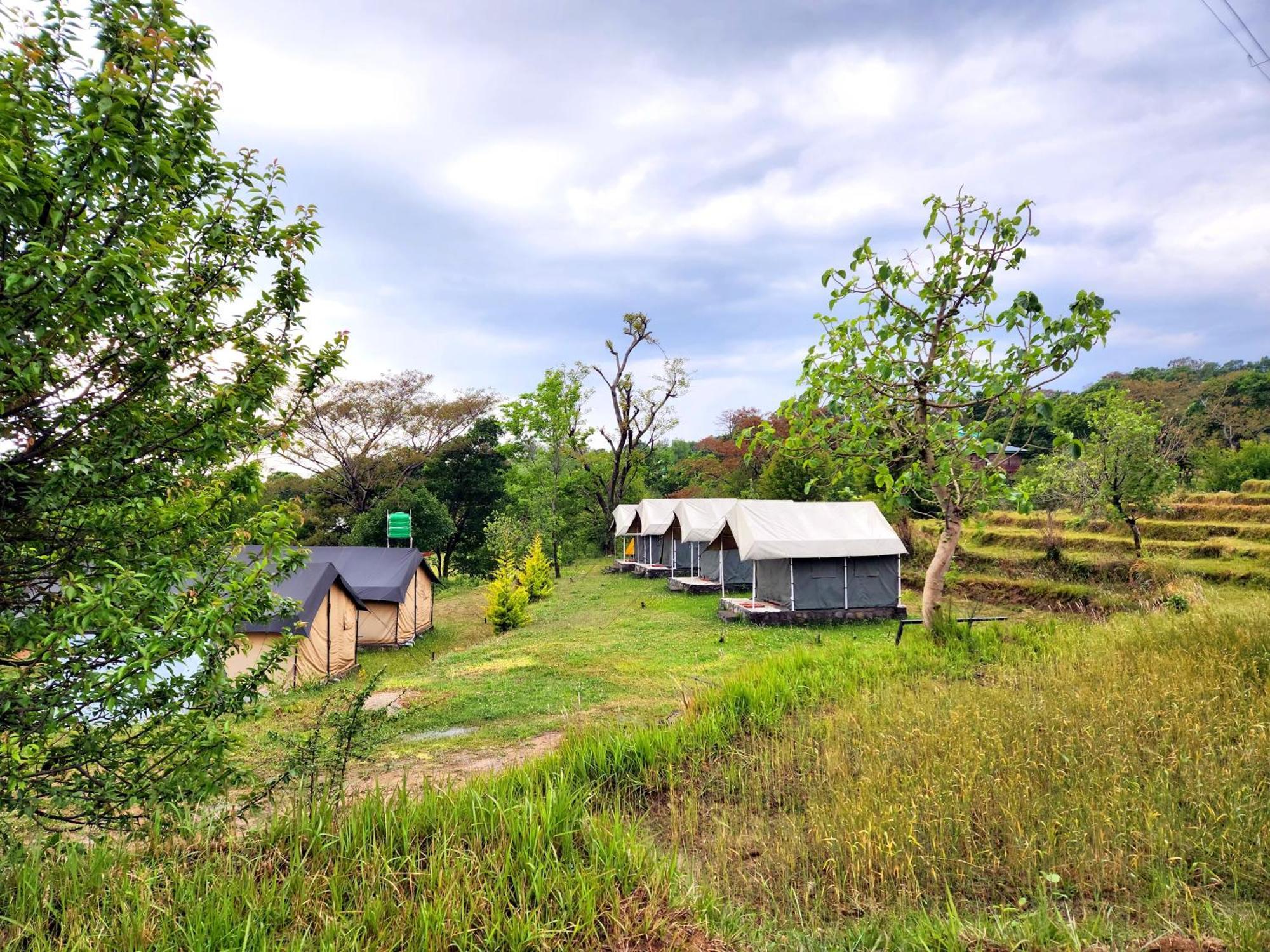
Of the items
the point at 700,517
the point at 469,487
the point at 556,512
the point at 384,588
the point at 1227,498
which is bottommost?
the point at 384,588

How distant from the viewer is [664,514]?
88.9 feet

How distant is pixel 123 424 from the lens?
9.78 feet

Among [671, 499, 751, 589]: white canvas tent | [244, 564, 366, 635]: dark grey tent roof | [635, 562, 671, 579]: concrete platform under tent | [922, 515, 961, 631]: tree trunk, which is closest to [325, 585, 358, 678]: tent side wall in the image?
[244, 564, 366, 635]: dark grey tent roof

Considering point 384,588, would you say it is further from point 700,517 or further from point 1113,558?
point 1113,558

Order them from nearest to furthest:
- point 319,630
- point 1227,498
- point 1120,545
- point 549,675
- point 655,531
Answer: point 549,675, point 319,630, point 1120,545, point 1227,498, point 655,531

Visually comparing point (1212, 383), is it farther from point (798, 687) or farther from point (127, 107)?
point (127, 107)

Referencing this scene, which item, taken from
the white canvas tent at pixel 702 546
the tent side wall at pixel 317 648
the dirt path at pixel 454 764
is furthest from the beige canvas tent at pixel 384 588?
the dirt path at pixel 454 764

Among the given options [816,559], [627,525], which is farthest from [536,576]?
[816,559]

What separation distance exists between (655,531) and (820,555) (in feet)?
38.1

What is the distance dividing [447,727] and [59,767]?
18.4ft

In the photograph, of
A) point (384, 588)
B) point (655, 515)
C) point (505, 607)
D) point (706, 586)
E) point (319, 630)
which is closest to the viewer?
point (319, 630)

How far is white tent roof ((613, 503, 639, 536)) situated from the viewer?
29.8 metres

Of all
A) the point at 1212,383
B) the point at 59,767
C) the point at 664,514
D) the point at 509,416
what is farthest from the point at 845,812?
the point at 1212,383

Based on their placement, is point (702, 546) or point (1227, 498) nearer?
point (1227, 498)
